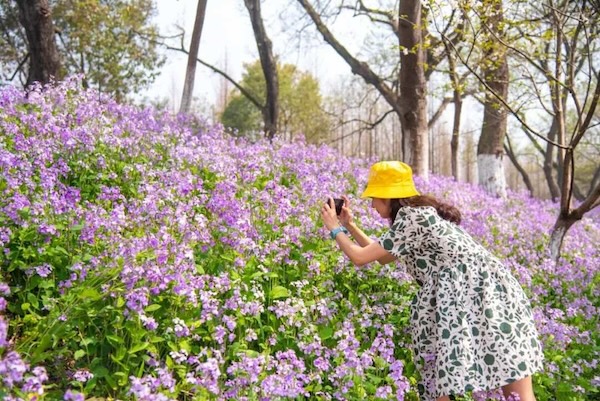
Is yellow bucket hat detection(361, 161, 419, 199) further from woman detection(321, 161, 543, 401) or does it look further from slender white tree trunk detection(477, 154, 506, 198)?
slender white tree trunk detection(477, 154, 506, 198)

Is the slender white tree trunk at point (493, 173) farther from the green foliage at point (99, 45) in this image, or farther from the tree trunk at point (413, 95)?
the green foliage at point (99, 45)

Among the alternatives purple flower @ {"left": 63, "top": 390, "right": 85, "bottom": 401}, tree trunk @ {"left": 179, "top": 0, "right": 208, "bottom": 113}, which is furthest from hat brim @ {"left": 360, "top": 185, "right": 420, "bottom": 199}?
tree trunk @ {"left": 179, "top": 0, "right": 208, "bottom": 113}

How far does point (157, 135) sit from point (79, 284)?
3.90 meters

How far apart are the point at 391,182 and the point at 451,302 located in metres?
0.98

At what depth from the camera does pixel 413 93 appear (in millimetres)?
10906

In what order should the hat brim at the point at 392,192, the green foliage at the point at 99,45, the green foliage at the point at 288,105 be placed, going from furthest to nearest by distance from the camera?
1. the green foliage at the point at 288,105
2. the green foliage at the point at 99,45
3. the hat brim at the point at 392,192

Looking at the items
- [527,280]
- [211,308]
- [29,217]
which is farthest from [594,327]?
[29,217]

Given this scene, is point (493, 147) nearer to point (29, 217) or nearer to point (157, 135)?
point (157, 135)

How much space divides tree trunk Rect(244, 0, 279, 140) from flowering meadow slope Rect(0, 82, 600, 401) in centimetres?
760

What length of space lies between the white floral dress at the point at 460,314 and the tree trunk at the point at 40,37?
7326 millimetres

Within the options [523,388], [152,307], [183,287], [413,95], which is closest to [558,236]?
[413,95]

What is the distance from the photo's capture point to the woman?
3834 millimetres

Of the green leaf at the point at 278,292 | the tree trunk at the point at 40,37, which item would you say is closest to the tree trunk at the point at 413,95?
the tree trunk at the point at 40,37

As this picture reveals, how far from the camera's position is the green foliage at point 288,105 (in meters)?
38.2
